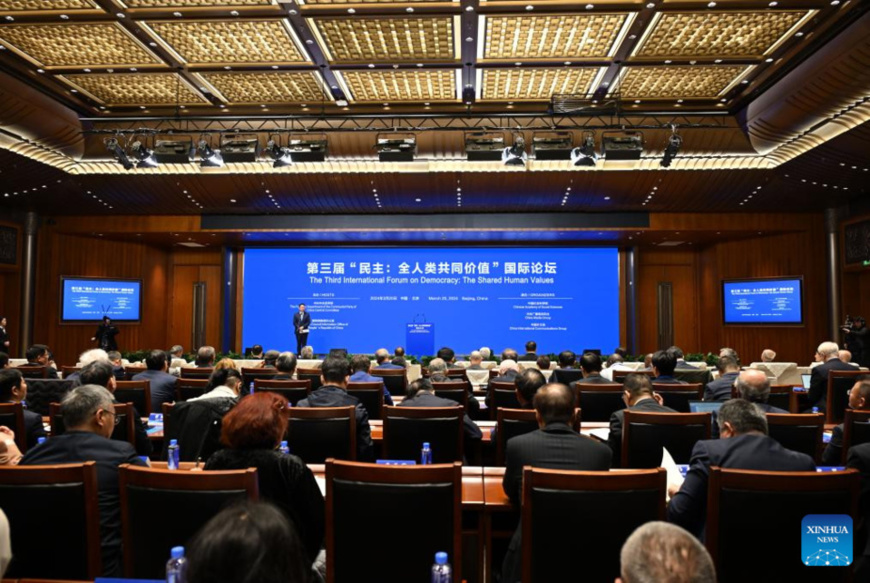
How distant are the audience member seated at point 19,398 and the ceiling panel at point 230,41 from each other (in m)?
4.30

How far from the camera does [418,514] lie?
1.85m

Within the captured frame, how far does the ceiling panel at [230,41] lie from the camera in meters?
6.23

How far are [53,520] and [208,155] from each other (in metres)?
7.24

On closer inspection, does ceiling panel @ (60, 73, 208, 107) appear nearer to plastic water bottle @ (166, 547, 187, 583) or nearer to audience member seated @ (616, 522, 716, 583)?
plastic water bottle @ (166, 547, 187, 583)

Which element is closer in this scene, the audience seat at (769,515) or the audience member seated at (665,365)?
the audience seat at (769,515)

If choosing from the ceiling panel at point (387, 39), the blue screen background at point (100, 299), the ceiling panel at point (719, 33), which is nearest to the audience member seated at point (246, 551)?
the ceiling panel at point (387, 39)

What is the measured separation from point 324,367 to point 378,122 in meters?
6.24

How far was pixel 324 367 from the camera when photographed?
13.2 feet

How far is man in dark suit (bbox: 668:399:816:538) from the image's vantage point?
81.4 inches

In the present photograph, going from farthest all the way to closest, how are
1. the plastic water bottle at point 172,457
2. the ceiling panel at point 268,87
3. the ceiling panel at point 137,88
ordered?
the ceiling panel at point 137,88
the ceiling panel at point 268,87
the plastic water bottle at point 172,457

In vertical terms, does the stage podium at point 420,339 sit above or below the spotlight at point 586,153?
below

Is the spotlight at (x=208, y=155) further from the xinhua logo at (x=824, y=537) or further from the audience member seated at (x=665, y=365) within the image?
the xinhua logo at (x=824, y=537)

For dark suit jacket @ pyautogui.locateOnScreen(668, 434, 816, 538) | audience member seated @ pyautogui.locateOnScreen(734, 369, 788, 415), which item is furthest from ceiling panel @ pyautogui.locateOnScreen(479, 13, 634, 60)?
dark suit jacket @ pyautogui.locateOnScreen(668, 434, 816, 538)

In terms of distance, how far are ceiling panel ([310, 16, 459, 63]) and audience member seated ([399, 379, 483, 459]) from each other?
406 cm
